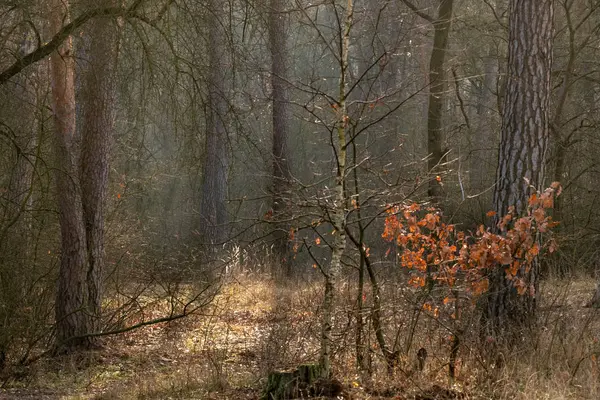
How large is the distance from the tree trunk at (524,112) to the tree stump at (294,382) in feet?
8.65

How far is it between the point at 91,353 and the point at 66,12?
3986mm

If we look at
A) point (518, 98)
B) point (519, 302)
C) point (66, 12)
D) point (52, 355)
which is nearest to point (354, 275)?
point (519, 302)

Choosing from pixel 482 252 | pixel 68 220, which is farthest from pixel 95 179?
pixel 482 252

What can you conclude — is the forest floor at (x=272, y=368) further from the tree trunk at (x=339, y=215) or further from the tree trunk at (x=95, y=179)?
the tree trunk at (x=95, y=179)

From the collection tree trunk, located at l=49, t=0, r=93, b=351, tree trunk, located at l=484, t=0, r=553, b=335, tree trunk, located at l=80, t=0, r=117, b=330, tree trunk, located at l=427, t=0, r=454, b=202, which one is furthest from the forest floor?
tree trunk, located at l=427, t=0, r=454, b=202

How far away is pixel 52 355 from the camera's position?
8.90 metres

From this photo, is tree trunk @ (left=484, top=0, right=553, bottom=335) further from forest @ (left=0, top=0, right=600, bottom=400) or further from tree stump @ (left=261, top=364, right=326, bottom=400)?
tree stump @ (left=261, top=364, right=326, bottom=400)

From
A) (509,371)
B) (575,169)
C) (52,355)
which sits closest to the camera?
(509,371)

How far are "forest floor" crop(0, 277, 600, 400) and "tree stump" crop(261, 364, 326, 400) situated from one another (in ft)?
1.04

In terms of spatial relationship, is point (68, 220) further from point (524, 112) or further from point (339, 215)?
point (524, 112)

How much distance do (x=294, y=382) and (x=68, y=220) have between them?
4148mm

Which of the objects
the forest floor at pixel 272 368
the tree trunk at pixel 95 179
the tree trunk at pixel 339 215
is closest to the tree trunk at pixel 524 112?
the forest floor at pixel 272 368

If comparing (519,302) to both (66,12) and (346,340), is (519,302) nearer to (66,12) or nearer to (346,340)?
(346,340)

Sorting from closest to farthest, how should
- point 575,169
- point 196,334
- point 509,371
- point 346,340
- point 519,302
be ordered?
point 509,371 → point 346,340 → point 519,302 → point 196,334 → point 575,169
